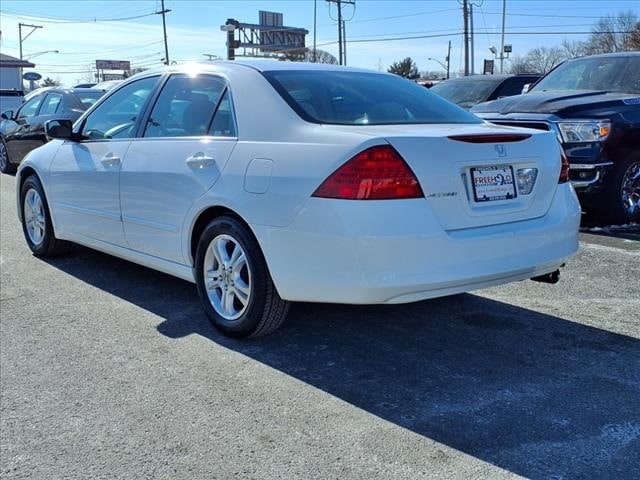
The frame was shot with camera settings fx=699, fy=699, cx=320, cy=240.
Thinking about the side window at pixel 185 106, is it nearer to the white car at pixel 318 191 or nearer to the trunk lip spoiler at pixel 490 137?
the white car at pixel 318 191

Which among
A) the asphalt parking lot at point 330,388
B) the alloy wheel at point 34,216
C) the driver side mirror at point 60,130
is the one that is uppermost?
the driver side mirror at point 60,130

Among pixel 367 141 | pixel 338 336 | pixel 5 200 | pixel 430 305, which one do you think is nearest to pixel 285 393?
pixel 338 336

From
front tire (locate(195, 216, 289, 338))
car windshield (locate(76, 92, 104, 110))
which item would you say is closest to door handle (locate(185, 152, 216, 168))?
front tire (locate(195, 216, 289, 338))

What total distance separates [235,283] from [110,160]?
161 centimetres

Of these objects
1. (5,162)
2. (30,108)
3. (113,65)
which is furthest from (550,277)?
(113,65)

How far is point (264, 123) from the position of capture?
3.89 metres

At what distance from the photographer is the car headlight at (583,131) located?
6977mm

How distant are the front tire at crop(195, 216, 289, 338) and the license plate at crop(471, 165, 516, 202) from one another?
1200 millimetres

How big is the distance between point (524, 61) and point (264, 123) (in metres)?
72.2

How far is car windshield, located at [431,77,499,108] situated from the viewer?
11117 millimetres

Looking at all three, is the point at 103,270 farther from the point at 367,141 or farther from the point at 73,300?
the point at 367,141

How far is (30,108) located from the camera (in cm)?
1287

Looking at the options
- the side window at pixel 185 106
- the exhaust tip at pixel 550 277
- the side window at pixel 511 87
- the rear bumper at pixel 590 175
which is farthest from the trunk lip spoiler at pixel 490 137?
the side window at pixel 511 87

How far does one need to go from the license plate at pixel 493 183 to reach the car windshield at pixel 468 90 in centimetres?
746
